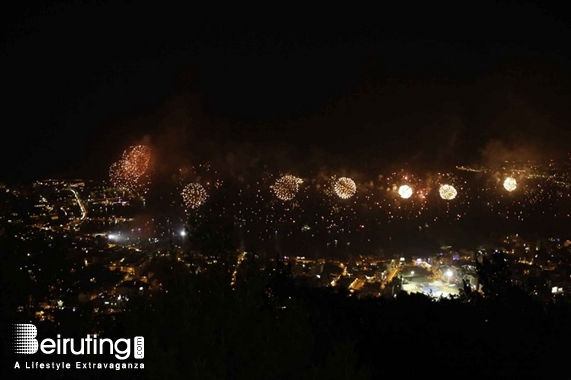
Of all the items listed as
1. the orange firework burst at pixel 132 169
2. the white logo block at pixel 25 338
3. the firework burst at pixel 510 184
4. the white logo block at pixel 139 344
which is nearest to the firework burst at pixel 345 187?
the firework burst at pixel 510 184

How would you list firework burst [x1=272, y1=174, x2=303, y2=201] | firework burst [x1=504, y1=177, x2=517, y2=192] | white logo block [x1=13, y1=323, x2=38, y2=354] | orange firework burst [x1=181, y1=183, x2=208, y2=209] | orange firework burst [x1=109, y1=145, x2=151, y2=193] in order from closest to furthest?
white logo block [x1=13, y1=323, x2=38, y2=354]
orange firework burst [x1=181, y1=183, x2=208, y2=209]
firework burst [x1=272, y1=174, x2=303, y2=201]
orange firework burst [x1=109, y1=145, x2=151, y2=193]
firework burst [x1=504, y1=177, x2=517, y2=192]

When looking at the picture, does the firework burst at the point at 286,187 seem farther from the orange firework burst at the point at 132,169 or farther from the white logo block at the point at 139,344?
the white logo block at the point at 139,344

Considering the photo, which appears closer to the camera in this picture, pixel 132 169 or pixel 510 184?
pixel 510 184

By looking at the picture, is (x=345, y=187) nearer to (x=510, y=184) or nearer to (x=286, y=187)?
(x=286, y=187)

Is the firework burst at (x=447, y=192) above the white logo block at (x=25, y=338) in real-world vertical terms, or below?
above

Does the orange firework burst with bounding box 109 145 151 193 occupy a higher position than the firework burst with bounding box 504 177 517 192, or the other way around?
the orange firework burst with bounding box 109 145 151 193

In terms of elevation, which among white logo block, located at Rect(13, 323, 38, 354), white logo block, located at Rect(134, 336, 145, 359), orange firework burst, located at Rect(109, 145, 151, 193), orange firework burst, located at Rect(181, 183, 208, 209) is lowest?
white logo block, located at Rect(134, 336, 145, 359)

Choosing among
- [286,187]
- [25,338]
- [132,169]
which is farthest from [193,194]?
[25,338]

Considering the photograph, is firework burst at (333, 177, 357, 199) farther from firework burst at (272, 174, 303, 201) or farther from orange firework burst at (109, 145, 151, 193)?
orange firework burst at (109, 145, 151, 193)

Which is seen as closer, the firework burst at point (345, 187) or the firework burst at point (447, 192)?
the firework burst at point (447, 192)

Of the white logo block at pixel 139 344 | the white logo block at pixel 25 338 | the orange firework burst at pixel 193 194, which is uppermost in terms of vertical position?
the orange firework burst at pixel 193 194

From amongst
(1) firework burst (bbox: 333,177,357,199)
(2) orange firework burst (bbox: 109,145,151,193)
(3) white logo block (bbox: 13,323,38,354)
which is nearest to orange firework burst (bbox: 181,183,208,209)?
(2) orange firework burst (bbox: 109,145,151,193)

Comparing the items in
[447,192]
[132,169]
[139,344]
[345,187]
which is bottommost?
[139,344]

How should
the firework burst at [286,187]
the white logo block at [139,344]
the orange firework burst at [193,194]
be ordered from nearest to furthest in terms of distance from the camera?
the white logo block at [139,344] < the orange firework burst at [193,194] < the firework burst at [286,187]
